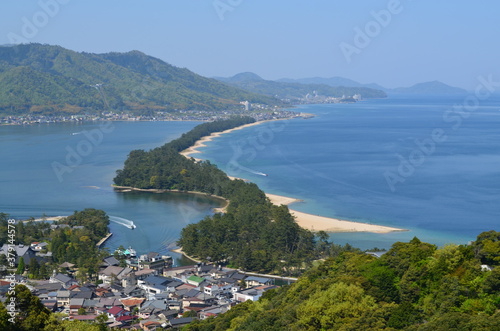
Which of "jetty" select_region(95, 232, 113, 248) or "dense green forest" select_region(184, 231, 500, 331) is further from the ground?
"dense green forest" select_region(184, 231, 500, 331)

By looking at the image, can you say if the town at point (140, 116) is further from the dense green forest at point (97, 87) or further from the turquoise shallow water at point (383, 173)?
the turquoise shallow water at point (383, 173)

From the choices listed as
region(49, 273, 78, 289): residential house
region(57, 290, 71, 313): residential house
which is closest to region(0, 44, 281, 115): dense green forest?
region(49, 273, 78, 289): residential house

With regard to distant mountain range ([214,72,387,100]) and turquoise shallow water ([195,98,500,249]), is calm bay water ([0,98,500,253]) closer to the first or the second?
turquoise shallow water ([195,98,500,249])

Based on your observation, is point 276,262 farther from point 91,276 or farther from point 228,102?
point 228,102

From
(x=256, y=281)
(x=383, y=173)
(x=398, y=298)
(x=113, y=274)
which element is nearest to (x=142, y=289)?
(x=113, y=274)

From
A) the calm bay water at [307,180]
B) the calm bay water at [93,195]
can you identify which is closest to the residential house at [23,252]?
the calm bay water at [93,195]

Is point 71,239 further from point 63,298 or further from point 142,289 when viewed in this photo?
point 63,298
